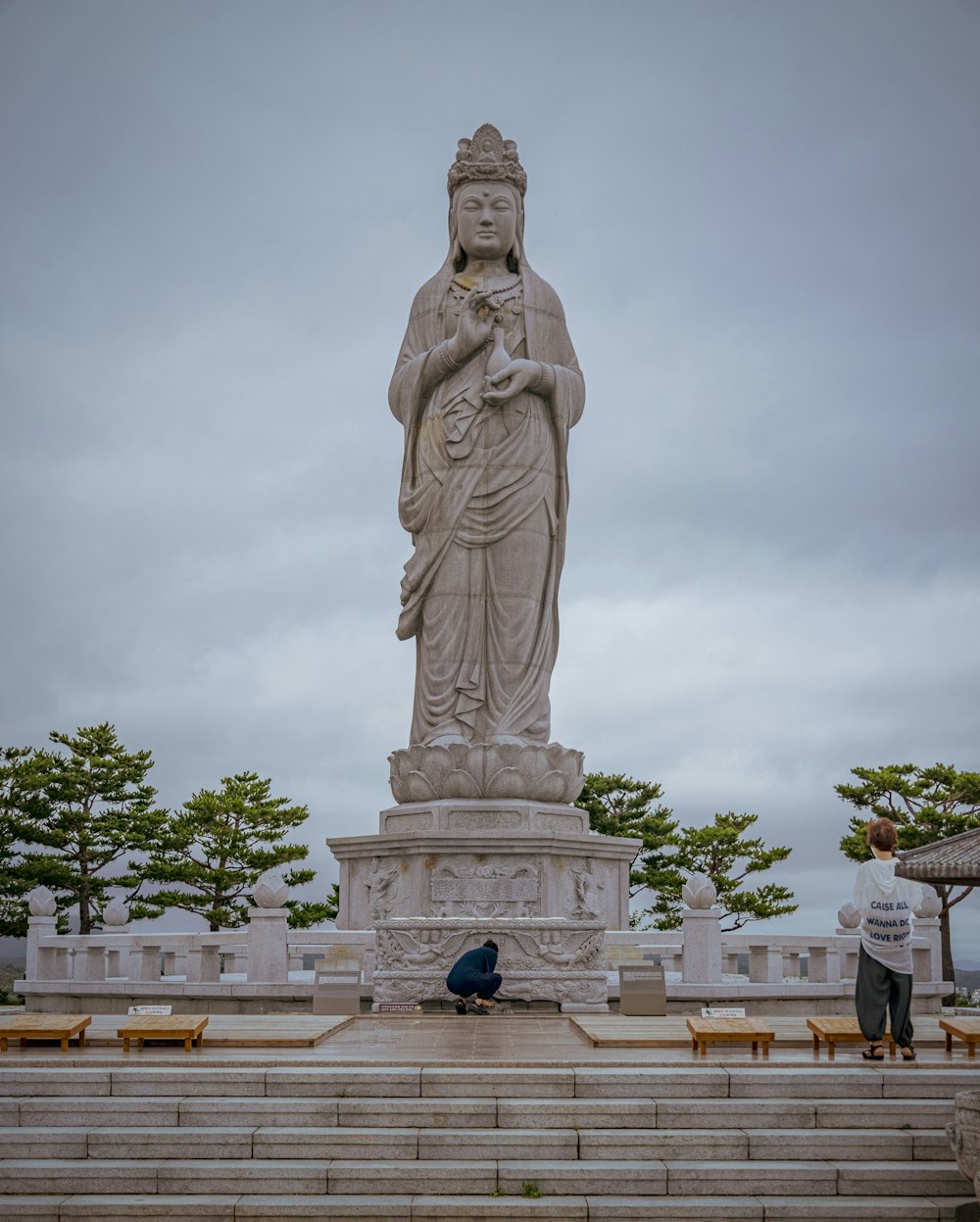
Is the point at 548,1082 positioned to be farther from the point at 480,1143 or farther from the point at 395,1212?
the point at 395,1212

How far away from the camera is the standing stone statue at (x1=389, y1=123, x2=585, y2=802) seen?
17.4 metres

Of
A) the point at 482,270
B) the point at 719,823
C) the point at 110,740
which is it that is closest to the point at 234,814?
the point at 110,740

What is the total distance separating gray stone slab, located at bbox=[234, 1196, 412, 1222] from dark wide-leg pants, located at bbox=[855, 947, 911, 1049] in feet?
10.9

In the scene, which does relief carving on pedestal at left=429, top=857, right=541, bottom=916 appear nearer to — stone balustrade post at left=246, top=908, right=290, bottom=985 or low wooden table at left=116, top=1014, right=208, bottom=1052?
stone balustrade post at left=246, top=908, right=290, bottom=985

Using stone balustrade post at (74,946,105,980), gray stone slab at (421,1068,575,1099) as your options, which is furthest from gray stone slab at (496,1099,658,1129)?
stone balustrade post at (74,946,105,980)

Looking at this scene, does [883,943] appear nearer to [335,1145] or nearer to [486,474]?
[335,1145]

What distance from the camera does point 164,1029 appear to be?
9398 mm

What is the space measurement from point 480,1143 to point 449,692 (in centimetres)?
979

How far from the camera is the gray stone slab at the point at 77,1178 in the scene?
7.59 metres

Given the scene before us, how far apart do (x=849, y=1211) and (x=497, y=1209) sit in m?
1.77

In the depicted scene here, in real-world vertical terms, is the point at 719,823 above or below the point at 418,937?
above

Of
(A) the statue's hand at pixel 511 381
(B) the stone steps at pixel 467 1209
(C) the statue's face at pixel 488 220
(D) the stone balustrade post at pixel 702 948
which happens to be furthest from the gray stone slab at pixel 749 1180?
(C) the statue's face at pixel 488 220

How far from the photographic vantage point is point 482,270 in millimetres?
18344

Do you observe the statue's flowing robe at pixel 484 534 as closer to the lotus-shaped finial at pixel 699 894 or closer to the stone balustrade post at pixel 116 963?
the lotus-shaped finial at pixel 699 894
